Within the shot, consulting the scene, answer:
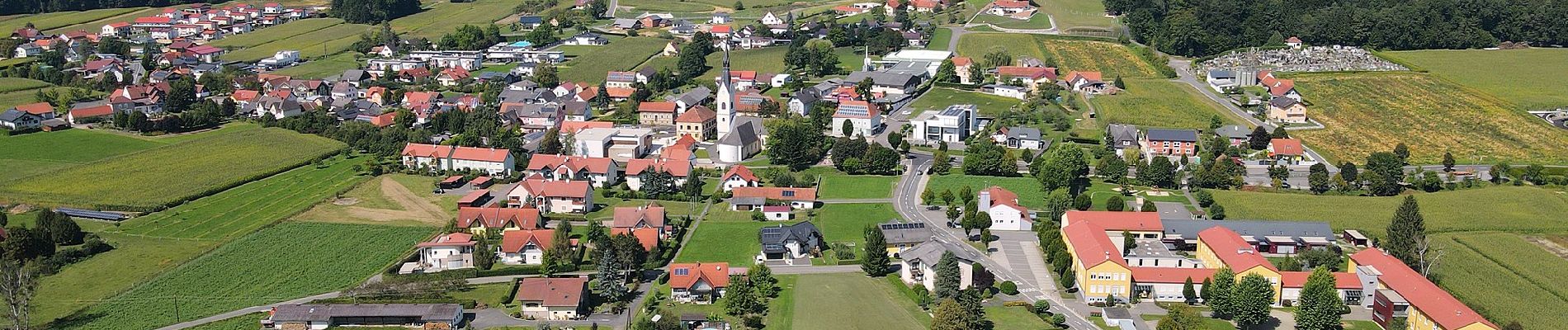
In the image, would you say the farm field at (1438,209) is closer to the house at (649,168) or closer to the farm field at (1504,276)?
the farm field at (1504,276)


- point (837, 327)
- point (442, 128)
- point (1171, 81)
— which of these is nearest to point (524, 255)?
point (837, 327)

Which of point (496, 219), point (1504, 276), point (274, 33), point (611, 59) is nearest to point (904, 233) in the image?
point (496, 219)

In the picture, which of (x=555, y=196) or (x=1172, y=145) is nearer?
(x=555, y=196)

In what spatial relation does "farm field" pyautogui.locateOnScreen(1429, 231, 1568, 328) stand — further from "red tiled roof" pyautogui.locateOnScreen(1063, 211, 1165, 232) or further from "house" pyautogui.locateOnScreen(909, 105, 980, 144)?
"house" pyautogui.locateOnScreen(909, 105, 980, 144)

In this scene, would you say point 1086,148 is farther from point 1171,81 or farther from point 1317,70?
point 1317,70

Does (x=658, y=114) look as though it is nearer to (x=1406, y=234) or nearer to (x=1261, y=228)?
(x=1261, y=228)

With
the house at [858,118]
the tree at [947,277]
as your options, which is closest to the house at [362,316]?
the tree at [947,277]

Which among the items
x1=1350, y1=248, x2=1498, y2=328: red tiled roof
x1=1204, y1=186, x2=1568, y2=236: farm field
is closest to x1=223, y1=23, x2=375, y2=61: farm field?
x1=1204, y1=186, x2=1568, y2=236: farm field
